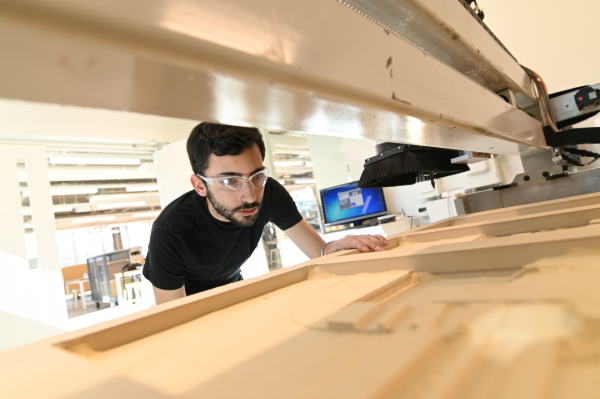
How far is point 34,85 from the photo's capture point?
0.26m

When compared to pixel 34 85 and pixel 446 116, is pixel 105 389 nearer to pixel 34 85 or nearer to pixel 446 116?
pixel 34 85

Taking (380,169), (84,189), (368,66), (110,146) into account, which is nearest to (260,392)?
(368,66)

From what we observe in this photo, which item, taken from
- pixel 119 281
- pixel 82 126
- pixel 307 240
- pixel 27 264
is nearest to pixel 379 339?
pixel 307 240

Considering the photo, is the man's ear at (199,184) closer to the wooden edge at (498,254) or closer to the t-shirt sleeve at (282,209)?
the t-shirt sleeve at (282,209)

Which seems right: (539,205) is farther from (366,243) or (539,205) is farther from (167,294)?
(167,294)

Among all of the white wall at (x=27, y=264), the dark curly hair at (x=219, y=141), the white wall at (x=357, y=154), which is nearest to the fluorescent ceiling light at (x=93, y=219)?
the white wall at (x=27, y=264)

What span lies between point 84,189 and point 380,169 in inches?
333

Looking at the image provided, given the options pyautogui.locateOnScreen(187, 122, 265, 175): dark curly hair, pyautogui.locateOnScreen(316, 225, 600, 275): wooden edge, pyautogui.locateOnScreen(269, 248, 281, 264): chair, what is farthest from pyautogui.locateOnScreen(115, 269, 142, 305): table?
pyautogui.locateOnScreen(316, 225, 600, 275): wooden edge

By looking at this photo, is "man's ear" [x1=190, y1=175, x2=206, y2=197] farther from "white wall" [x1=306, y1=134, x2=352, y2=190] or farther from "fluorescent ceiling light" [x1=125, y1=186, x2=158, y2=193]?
"fluorescent ceiling light" [x1=125, y1=186, x2=158, y2=193]

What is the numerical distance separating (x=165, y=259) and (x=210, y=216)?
9.9 inches

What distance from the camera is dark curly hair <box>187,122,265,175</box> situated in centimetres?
130

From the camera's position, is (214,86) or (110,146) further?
(110,146)

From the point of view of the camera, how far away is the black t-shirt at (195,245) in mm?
1311

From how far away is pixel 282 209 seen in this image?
174 centimetres
